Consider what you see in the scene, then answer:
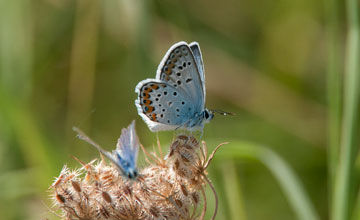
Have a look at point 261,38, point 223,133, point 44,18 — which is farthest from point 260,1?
point 44,18

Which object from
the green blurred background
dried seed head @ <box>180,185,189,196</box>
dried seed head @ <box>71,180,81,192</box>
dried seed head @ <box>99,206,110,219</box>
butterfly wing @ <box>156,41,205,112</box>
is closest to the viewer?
dried seed head @ <box>99,206,110,219</box>

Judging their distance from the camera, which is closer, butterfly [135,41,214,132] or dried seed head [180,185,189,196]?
dried seed head [180,185,189,196]

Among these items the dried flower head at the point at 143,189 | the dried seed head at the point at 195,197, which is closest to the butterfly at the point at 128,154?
the dried flower head at the point at 143,189

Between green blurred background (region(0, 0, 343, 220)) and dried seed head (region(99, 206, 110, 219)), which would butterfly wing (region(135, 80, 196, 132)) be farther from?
green blurred background (region(0, 0, 343, 220))

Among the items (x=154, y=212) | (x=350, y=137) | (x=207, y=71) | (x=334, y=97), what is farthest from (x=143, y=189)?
(x=207, y=71)

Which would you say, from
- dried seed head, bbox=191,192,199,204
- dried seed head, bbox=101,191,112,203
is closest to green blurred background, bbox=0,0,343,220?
dried seed head, bbox=191,192,199,204

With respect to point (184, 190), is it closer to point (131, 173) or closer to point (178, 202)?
point (178, 202)
